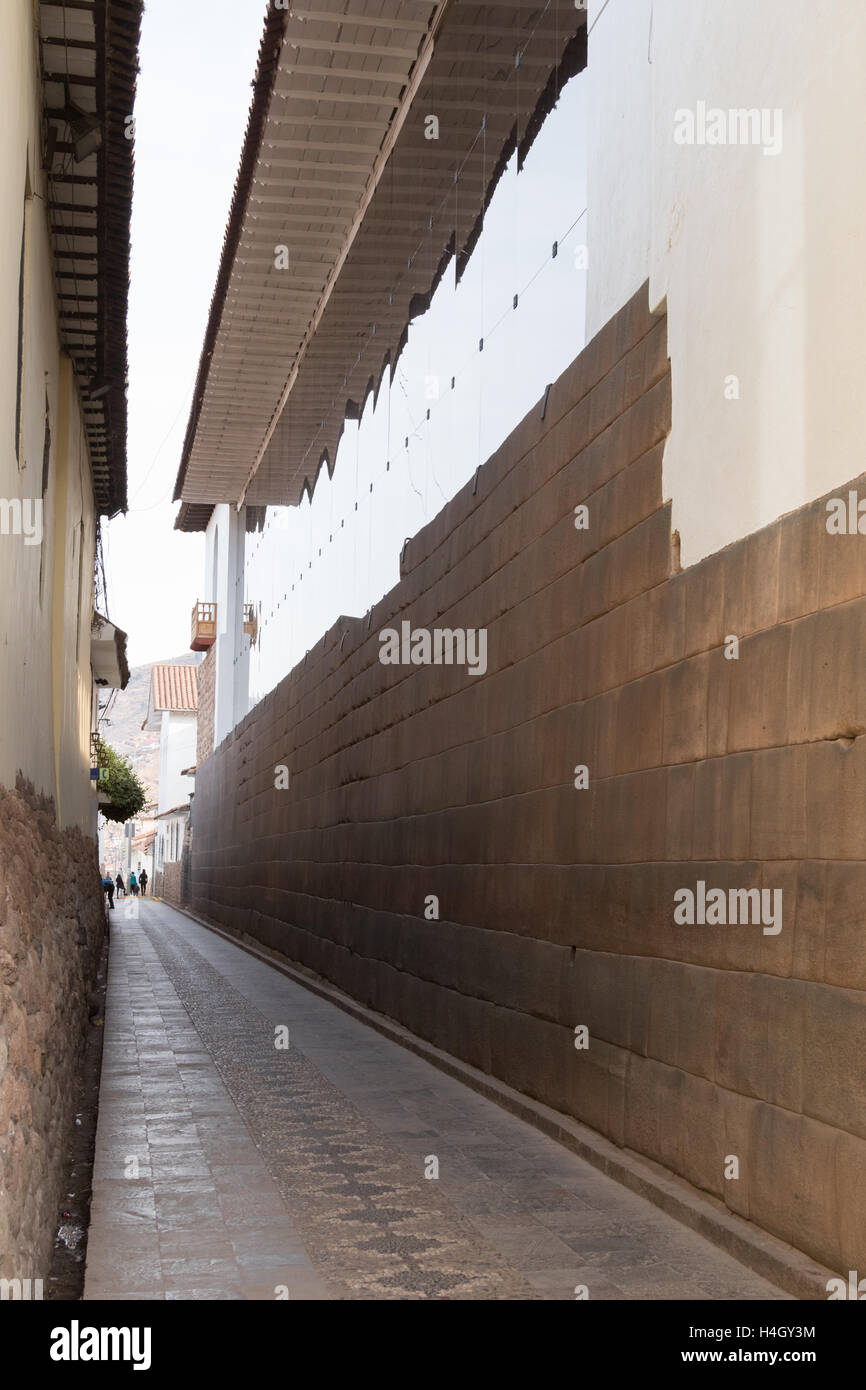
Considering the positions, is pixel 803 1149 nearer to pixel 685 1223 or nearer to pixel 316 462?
pixel 685 1223

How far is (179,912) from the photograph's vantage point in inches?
1502

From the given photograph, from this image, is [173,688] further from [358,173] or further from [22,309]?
[22,309]

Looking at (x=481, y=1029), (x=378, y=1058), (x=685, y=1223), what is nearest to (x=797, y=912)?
(x=685, y=1223)

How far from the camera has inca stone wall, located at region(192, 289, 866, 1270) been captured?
4.73 meters

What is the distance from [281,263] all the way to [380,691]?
4.67 m

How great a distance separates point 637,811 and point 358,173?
26.8 ft

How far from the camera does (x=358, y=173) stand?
1273cm

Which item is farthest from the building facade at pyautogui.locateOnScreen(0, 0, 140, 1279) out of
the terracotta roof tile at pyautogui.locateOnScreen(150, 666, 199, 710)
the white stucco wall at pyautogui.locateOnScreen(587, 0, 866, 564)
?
the terracotta roof tile at pyautogui.locateOnScreen(150, 666, 199, 710)

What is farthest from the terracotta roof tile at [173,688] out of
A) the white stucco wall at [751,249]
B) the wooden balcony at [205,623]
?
the white stucco wall at [751,249]

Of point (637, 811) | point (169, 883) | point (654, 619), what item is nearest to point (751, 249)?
point (654, 619)

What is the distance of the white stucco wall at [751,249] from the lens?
493 centimetres

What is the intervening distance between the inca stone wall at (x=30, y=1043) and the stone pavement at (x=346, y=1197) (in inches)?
13.0

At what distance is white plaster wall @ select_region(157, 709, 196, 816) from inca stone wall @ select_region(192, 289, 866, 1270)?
41.6 metres

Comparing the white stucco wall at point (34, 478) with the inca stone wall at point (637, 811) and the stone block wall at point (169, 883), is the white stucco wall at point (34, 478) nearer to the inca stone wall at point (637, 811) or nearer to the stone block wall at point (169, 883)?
the inca stone wall at point (637, 811)
